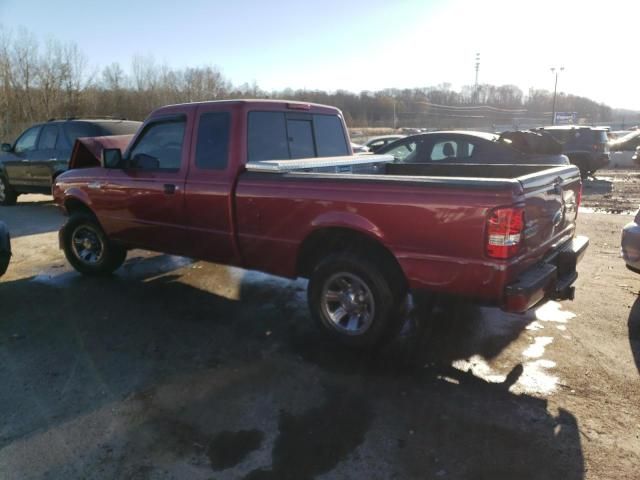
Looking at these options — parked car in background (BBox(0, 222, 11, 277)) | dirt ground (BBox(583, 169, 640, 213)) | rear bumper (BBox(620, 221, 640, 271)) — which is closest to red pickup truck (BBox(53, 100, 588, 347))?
rear bumper (BBox(620, 221, 640, 271))

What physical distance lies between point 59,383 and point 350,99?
9465 centimetres

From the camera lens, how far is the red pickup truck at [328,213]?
3311mm

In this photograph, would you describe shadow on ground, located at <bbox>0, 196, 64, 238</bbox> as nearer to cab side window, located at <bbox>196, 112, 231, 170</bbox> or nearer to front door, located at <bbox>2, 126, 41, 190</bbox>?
front door, located at <bbox>2, 126, 41, 190</bbox>

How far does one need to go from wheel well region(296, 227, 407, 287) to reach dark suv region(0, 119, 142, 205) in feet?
24.5

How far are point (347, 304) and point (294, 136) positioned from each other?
6.75 feet

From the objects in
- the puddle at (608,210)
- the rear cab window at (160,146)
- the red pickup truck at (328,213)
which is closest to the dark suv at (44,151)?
the red pickup truck at (328,213)

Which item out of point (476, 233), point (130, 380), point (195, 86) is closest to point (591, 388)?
point (476, 233)

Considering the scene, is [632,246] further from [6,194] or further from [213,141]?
[6,194]

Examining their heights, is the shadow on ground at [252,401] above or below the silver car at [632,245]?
below

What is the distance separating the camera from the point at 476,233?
10.6 feet

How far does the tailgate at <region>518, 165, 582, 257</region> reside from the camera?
3.40 meters

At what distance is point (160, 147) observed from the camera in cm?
528

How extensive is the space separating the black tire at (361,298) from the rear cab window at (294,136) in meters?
1.41

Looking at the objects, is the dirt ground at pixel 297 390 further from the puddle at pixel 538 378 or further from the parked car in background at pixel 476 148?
the parked car in background at pixel 476 148
